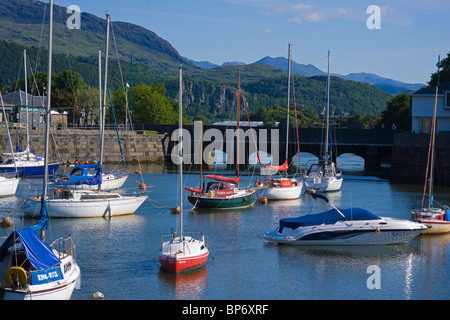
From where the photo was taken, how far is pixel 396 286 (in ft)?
102

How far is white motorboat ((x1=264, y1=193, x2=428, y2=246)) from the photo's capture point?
124 ft

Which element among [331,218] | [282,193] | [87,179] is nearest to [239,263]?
[331,218]

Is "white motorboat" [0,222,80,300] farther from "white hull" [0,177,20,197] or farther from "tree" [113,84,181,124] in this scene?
"tree" [113,84,181,124]

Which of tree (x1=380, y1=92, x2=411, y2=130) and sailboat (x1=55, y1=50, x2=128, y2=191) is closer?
sailboat (x1=55, y1=50, x2=128, y2=191)

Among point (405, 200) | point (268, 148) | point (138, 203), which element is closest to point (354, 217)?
point (138, 203)

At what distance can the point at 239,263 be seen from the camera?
34.4 m

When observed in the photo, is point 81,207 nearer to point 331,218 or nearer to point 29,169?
point 331,218

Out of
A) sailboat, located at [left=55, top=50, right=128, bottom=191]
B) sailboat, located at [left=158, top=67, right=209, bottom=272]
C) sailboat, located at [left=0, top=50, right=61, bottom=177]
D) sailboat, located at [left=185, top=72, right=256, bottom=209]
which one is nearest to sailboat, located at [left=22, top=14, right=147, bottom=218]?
sailboat, located at [left=55, top=50, right=128, bottom=191]

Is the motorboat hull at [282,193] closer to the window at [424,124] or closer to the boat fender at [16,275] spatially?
the window at [424,124]

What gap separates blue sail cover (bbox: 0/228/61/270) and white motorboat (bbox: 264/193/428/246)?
16.2 m

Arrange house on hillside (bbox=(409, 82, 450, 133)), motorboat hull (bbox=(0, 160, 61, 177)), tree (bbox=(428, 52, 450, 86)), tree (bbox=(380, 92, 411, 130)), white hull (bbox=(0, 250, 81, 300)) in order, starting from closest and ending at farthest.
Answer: white hull (bbox=(0, 250, 81, 300)) → motorboat hull (bbox=(0, 160, 61, 177)) → house on hillside (bbox=(409, 82, 450, 133)) → tree (bbox=(428, 52, 450, 86)) → tree (bbox=(380, 92, 411, 130))

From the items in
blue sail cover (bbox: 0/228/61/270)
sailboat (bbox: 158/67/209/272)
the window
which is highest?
the window

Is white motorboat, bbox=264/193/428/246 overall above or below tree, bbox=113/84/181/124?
below
